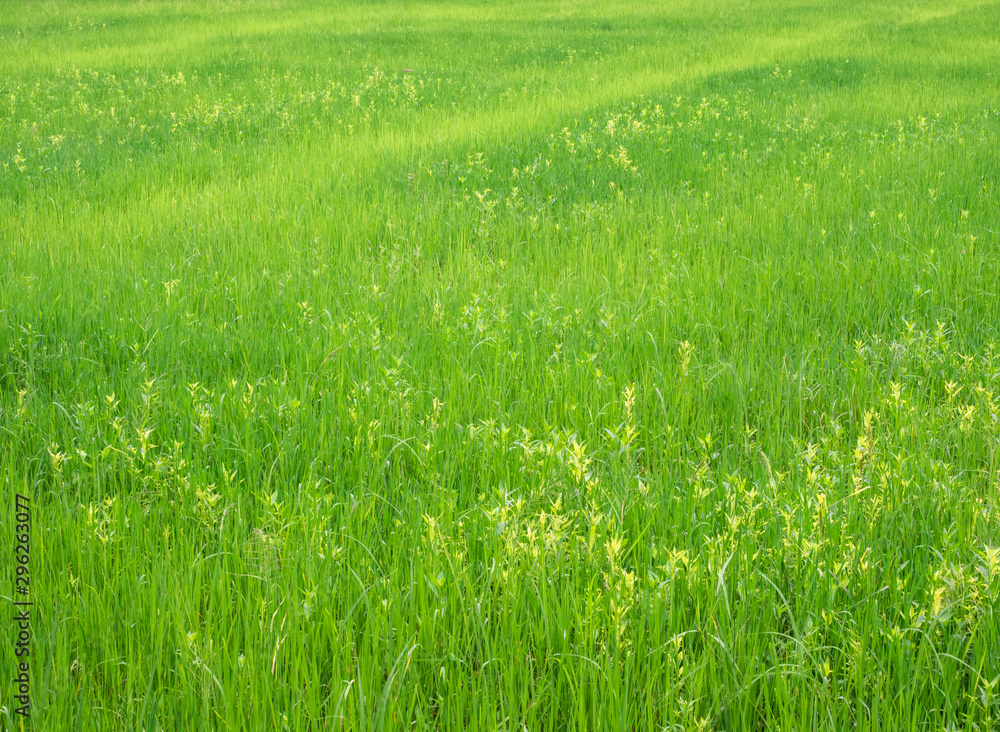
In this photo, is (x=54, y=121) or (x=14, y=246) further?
(x=54, y=121)

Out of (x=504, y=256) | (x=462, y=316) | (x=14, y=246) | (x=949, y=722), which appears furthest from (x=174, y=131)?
(x=949, y=722)

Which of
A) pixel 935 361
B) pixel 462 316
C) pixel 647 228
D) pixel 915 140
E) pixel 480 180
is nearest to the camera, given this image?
pixel 935 361

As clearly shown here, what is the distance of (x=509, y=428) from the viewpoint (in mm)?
2730

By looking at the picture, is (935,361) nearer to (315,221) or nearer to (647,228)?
(647,228)

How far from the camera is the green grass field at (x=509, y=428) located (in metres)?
1.81

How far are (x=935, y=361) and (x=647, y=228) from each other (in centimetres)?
242

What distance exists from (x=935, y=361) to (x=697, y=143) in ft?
15.5

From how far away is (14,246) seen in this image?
5074mm

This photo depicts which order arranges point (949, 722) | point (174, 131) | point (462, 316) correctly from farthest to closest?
point (174, 131) < point (462, 316) < point (949, 722)

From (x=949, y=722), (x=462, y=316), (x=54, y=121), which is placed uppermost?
(x=54, y=121)

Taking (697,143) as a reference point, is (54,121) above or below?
above

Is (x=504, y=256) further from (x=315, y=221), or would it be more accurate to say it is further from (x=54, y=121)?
(x=54, y=121)

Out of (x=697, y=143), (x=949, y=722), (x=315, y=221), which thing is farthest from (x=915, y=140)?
(x=949, y=722)

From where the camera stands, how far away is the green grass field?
1808 millimetres
